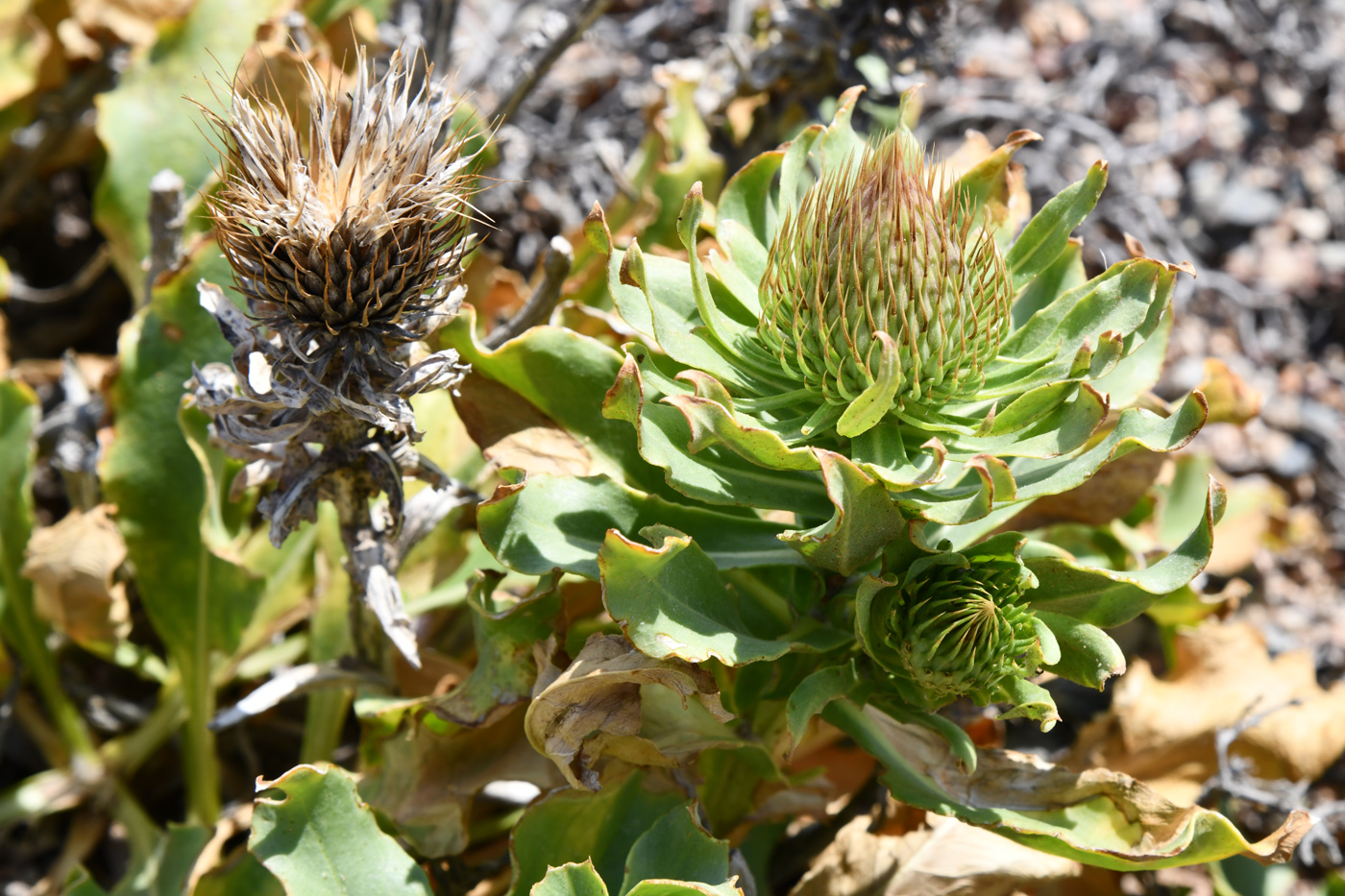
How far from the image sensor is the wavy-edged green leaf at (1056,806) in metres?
1.43

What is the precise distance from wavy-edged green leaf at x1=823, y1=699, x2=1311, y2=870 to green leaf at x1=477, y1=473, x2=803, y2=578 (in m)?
0.29

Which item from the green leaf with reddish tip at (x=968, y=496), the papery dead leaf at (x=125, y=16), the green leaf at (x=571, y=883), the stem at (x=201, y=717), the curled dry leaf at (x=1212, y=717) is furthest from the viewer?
the papery dead leaf at (x=125, y=16)

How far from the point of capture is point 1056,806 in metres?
1.58

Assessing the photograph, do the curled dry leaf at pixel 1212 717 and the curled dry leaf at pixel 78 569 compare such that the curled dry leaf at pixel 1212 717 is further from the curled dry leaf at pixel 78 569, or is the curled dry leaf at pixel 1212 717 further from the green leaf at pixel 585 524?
the curled dry leaf at pixel 78 569

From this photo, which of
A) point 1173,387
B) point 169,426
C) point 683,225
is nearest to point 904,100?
point 683,225

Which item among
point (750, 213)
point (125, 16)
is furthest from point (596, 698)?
point (125, 16)

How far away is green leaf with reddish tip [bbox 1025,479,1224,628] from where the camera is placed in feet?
4.61

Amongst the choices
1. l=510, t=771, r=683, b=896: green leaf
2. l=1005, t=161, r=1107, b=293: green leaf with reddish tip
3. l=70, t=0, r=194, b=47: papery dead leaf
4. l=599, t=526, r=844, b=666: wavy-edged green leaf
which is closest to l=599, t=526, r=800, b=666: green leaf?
l=599, t=526, r=844, b=666: wavy-edged green leaf

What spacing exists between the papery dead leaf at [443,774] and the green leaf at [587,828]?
0.23 feet

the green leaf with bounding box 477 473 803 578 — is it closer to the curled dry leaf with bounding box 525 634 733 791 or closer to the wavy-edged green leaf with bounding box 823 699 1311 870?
the curled dry leaf with bounding box 525 634 733 791

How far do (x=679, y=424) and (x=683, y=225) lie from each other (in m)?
0.27

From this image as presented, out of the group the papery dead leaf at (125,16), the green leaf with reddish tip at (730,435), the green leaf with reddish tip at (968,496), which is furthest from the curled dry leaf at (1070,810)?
the papery dead leaf at (125,16)

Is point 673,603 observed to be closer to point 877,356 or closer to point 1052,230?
point 877,356

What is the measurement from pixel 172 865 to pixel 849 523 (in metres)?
1.41
